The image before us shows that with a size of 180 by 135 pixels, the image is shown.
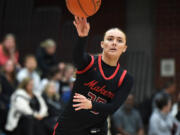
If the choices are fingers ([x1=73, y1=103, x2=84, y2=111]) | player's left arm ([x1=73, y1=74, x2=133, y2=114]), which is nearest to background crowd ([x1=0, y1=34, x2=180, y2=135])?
player's left arm ([x1=73, y1=74, x2=133, y2=114])

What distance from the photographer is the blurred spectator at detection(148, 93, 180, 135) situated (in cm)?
803

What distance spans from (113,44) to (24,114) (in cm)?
416

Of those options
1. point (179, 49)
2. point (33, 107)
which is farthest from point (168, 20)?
point (33, 107)

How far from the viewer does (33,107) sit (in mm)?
8156

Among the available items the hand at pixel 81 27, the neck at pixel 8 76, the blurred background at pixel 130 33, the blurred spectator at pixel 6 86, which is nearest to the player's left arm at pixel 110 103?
the hand at pixel 81 27

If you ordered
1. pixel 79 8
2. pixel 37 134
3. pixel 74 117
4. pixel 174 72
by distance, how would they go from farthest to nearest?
pixel 174 72 → pixel 37 134 → pixel 74 117 → pixel 79 8

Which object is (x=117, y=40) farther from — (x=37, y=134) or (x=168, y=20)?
(x=168, y=20)

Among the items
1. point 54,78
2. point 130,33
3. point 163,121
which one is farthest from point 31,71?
point 130,33

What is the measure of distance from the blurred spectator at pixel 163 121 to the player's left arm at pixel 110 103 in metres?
3.90

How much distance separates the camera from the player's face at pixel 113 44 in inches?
165

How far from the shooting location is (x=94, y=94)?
416cm

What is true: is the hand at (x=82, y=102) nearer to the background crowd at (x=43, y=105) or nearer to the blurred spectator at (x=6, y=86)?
the background crowd at (x=43, y=105)

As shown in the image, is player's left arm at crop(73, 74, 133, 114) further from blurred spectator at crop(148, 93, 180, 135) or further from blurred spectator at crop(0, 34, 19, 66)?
→ blurred spectator at crop(0, 34, 19, 66)

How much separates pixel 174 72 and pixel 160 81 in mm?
502
